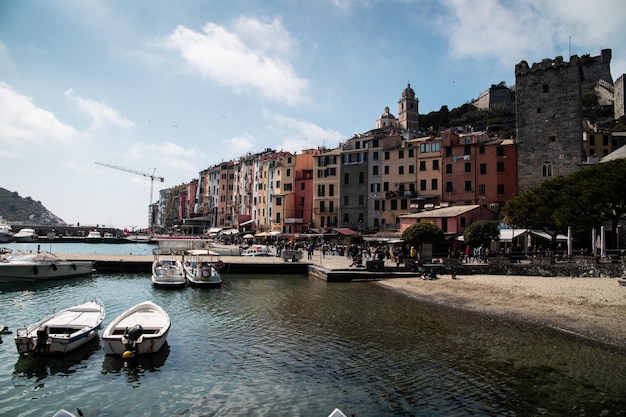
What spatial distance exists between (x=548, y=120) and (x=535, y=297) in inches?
1443

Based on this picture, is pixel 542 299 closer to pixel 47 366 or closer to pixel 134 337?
pixel 134 337

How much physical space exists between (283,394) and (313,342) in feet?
19.4

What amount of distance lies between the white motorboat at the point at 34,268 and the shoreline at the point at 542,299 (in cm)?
2887

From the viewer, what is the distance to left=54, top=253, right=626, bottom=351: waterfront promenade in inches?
832

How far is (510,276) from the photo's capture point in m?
36.6

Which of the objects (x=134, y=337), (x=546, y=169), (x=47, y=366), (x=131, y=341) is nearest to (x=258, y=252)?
(x=546, y=169)

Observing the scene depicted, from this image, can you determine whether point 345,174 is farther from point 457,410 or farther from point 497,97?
point 497,97

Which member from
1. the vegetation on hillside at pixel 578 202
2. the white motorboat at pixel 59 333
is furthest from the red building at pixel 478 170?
the white motorboat at pixel 59 333

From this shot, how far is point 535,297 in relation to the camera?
2792 cm

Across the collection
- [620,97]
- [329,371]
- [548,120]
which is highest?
[620,97]

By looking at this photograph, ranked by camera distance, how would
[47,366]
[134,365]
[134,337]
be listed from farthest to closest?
[134,337], [134,365], [47,366]

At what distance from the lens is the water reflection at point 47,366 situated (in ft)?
48.8

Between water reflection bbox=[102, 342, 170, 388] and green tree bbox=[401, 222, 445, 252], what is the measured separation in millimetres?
30098

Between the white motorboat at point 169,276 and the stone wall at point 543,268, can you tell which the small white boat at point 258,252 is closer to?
the white motorboat at point 169,276
